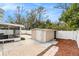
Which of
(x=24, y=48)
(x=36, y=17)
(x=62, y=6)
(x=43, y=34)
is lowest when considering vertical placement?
(x=24, y=48)

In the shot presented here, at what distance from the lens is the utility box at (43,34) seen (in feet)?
9.34

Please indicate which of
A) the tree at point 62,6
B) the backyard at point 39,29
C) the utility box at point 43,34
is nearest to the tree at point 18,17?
the backyard at point 39,29

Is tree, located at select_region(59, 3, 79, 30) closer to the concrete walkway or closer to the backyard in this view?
the backyard

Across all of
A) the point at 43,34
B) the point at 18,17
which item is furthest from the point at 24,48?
the point at 18,17

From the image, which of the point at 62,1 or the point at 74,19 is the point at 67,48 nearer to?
the point at 74,19

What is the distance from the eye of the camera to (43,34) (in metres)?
2.87

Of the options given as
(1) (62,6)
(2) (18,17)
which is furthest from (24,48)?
(1) (62,6)

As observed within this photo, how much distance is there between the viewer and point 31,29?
2.86 metres

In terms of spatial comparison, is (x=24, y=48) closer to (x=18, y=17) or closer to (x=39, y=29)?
(x=39, y=29)

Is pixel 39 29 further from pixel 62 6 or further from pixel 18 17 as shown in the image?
pixel 62 6

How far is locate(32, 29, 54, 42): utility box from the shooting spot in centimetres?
285

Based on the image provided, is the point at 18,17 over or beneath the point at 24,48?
over

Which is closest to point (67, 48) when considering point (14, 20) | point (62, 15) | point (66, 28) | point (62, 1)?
point (66, 28)

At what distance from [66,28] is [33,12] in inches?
20.8
